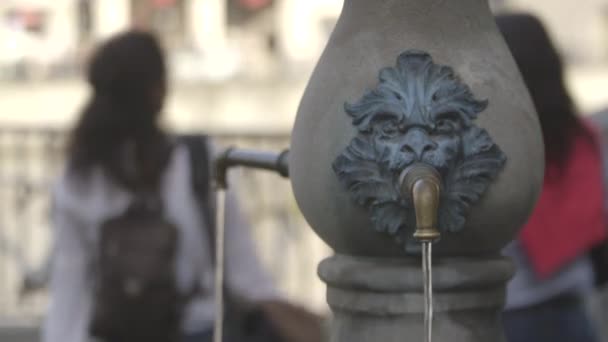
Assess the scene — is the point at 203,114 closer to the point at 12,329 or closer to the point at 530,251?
the point at 12,329

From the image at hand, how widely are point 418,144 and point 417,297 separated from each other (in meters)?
0.25

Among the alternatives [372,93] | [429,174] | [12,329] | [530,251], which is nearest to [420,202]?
[429,174]

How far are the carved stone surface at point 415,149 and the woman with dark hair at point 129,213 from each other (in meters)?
1.75

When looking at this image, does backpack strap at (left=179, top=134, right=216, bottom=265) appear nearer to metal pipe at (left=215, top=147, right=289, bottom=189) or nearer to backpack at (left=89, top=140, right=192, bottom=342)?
backpack at (left=89, top=140, right=192, bottom=342)

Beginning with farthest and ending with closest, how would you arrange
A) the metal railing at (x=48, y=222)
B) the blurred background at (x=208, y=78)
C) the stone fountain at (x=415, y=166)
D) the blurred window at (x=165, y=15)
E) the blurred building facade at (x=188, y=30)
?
the blurred window at (x=165, y=15), the blurred building facade at (x=188, y=30), the blurred background at (x=208, y=78), the metal railing at (x=48, y=222), the stone fountain at (x=415, y=166)

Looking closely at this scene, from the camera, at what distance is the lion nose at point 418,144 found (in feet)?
7.96

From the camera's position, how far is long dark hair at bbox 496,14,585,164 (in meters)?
3.83

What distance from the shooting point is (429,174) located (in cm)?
239

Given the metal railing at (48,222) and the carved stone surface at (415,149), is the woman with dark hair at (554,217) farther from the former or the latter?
the metal railing at (48,222)

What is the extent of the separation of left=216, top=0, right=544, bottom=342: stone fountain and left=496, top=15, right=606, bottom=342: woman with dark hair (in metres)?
1.24

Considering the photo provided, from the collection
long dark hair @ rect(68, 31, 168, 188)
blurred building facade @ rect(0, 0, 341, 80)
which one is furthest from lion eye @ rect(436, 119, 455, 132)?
blurred building facade @ rect(0, 0, 341, 80)

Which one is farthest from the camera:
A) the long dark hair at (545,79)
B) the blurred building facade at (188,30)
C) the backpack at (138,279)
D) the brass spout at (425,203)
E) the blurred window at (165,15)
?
the blurred window at (165,15)

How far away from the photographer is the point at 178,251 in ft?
13.7

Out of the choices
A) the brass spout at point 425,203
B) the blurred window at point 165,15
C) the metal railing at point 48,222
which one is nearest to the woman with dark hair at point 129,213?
the brass spout at point 425,203
